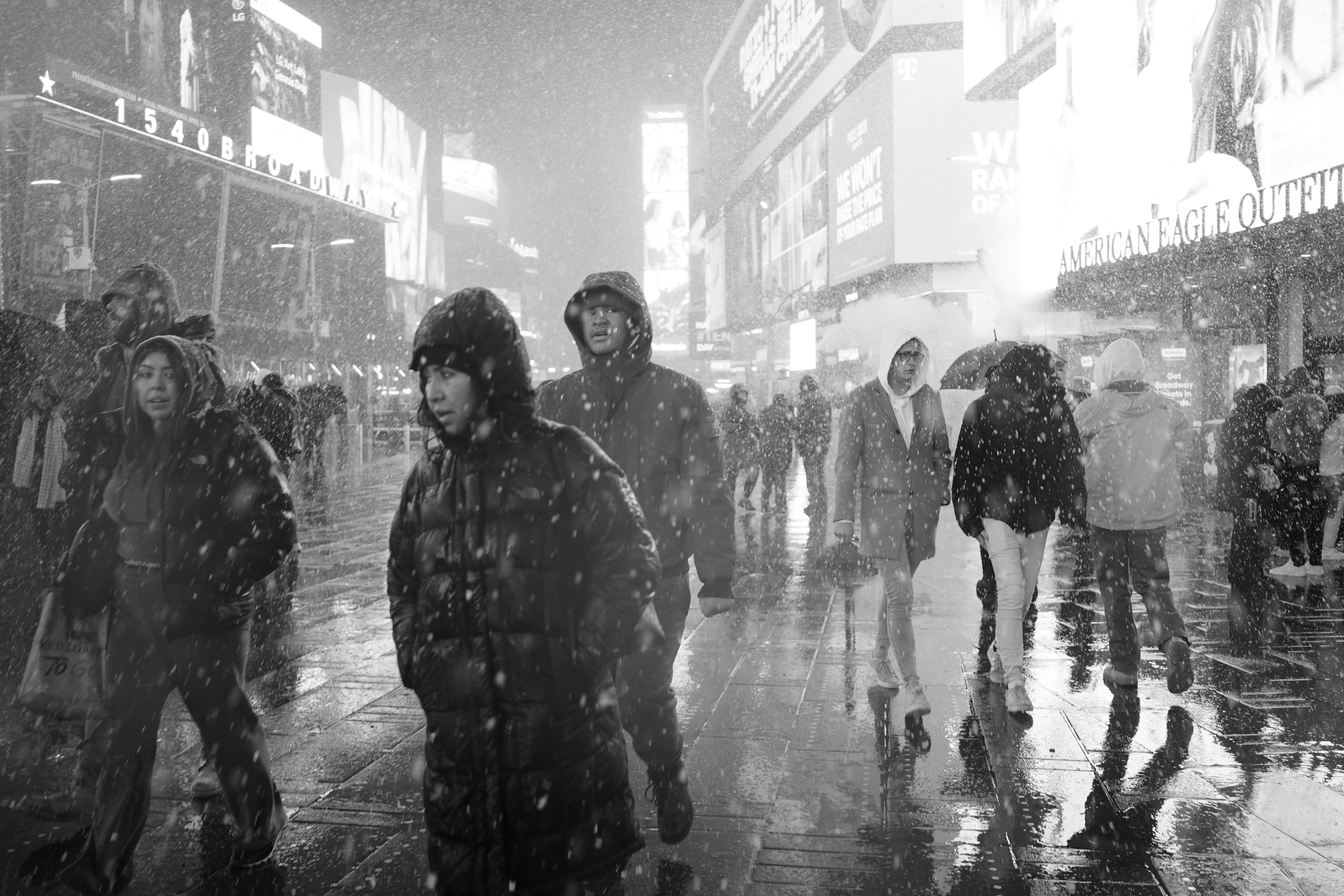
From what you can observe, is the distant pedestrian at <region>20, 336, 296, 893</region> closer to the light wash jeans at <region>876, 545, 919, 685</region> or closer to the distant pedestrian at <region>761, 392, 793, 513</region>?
the light wash jeans at <region>876, 545, 919, 685</region>

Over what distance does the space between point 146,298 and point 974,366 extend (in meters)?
9.66

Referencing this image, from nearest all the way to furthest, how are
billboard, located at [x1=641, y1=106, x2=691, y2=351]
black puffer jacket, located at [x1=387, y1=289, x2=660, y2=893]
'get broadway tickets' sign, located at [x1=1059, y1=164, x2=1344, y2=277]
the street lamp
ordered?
1. black puffer jacket, located at [x1=387, y1=289, x2=660, y2=893]
2. 'get broadway tickets' sign, located at [x1=1059, y1=164, x2=1344, y2=277]
3. the street lamp
4. billboard, located at [x1=641, y1=106, x2=691, y2=351]

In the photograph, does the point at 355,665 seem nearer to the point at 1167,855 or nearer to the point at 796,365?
the point at 1167,855

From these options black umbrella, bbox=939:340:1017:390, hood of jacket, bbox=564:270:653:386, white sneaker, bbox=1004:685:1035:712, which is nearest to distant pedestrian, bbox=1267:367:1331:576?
black umbrella, bbox=939:340:1017:390

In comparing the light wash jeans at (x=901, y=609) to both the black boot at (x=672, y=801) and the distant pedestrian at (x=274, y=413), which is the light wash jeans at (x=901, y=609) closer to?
the black boot at (x=672, y=801)

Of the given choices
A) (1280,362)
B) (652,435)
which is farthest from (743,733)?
(1280,362)

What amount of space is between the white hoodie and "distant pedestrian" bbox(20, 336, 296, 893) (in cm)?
298

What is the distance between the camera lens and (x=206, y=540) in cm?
343

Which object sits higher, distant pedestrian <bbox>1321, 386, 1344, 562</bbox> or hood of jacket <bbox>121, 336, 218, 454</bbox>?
hood of jacket <bbox>121, 336, 218, 454</bbox>

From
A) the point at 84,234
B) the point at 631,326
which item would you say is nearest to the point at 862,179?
the point at 84,234

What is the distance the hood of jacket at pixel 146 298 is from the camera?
4527 millimetres

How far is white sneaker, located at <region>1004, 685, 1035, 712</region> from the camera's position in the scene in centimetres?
528

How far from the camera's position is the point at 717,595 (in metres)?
3.96

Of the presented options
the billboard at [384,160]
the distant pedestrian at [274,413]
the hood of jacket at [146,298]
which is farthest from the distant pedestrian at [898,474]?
the billboard at [384,160]
